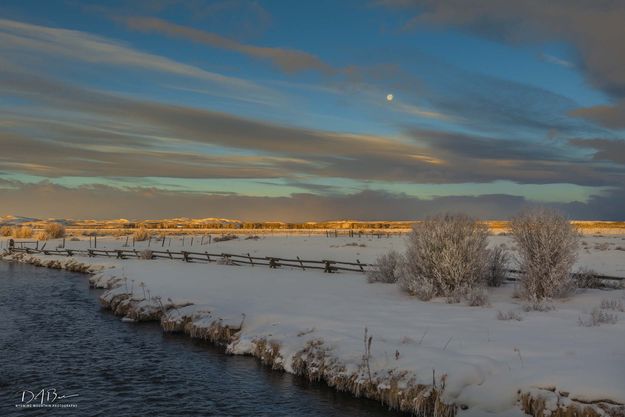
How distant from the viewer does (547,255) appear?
1830cm

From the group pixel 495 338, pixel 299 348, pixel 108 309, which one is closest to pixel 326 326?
pixel 299 348

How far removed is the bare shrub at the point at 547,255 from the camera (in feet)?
59.3

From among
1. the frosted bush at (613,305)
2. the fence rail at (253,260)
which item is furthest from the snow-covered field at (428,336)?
the fence rail at (253,260)

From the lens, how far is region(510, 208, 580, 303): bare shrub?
1806 cm

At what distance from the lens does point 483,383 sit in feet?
32.8

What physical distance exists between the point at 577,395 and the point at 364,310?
902 cm

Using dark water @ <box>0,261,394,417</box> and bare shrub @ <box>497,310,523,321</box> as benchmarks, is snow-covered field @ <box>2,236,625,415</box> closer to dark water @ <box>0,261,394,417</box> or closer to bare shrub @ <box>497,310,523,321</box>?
bare shrub @ <box>497,310,523,321</box>

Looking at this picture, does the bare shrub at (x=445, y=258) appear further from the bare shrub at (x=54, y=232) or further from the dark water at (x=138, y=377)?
the bare shrub at (x=54, y=232)

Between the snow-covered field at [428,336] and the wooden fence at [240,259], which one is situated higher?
the wooden fence at [240,259]

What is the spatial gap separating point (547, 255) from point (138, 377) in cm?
1371

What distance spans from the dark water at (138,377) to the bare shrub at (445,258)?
27.1 feet

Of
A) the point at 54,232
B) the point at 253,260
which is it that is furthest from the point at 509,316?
the point at 54,232

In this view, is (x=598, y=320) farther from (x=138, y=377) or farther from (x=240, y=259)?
(x=240, y=259)

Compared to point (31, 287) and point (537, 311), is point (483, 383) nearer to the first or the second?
point (537, 311)
